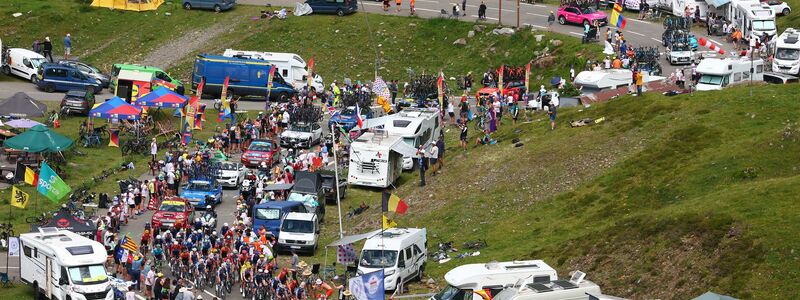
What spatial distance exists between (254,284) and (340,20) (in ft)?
173

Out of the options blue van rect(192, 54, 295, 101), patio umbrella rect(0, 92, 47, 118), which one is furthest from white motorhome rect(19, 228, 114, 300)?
blue van rect(192, 54, 295, 101)

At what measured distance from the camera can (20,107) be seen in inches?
3214

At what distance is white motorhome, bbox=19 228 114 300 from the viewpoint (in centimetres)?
5256

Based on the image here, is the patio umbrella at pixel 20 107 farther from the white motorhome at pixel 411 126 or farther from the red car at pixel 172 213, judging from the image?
the red car at pixel 172 213

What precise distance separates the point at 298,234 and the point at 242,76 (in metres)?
31.2

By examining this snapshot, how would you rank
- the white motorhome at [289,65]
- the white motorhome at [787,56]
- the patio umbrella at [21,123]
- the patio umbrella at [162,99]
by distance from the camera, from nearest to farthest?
the patio umbrella at [21,123] → the white motorhome at [787,56] → the patio umbrella at [162,99] → the white motorhome at [289,65]

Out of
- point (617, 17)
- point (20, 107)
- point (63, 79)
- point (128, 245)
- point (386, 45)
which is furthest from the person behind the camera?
point (386, 45)

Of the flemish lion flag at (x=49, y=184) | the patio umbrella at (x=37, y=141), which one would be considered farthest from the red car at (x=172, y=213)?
the patio umbrella at (x=37, y=141)

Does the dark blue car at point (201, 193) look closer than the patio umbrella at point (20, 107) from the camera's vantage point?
Yes

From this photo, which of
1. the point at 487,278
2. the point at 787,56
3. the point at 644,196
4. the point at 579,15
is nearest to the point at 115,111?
the point at 644,196

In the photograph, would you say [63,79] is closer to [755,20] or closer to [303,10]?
[303,10]

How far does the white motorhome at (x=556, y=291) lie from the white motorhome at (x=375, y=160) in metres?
25.5

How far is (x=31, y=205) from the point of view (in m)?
68.9

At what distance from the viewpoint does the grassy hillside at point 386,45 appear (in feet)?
318
